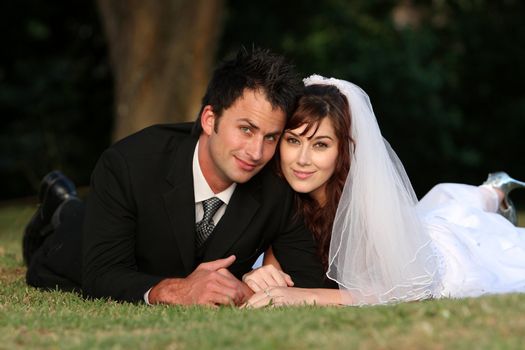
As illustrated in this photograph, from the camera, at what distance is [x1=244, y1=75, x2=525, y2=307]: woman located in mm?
5543

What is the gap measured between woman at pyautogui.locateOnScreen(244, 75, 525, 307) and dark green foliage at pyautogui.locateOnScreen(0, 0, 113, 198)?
1372 centimetres

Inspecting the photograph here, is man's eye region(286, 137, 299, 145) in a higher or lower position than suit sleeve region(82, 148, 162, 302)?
higher

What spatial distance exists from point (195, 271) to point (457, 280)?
1.90 metres

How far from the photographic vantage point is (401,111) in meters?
20.3

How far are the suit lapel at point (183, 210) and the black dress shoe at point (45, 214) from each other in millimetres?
2173

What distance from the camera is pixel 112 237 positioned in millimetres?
5465

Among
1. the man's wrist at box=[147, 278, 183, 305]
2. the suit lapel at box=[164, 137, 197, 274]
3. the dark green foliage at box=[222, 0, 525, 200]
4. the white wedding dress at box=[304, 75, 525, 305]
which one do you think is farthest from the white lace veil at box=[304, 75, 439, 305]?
the dark green foliage at box=[222, 0, 525, 200]

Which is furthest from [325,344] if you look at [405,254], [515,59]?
[515,59]

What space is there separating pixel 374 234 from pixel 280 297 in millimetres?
808

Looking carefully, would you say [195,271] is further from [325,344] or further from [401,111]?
[401,111]

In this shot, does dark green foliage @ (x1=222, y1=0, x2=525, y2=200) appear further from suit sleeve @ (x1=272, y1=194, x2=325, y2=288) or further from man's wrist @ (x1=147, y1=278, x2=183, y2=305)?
man's wrist @ (x1=147, y1=278, x2=183, y2=305)

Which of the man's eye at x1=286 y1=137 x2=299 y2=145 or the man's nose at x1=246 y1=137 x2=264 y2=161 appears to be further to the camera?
the man's eye at x1=286 y1=137 x2=299 y2=145

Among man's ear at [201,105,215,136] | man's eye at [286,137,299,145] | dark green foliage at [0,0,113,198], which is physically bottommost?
dark green foliage at [0,0,113,198]

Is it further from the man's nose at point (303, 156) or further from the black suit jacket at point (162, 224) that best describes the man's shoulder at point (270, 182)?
the man's nose at point (303, 156)
